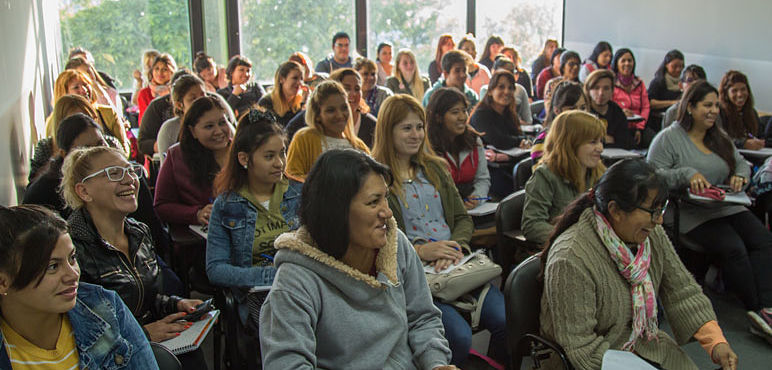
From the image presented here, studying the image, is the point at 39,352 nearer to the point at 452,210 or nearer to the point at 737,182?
the point at 452,210

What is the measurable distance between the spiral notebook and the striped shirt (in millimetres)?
372

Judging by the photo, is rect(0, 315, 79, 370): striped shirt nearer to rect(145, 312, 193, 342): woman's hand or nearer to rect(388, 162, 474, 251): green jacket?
rect(145, 312, 193, 342): woman's hand

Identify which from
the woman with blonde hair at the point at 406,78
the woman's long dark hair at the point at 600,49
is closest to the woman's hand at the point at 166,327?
the woman with blonde hair at the point at 406,78

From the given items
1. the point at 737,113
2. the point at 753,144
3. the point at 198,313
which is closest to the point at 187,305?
the point at 198,313

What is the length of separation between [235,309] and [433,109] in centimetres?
185

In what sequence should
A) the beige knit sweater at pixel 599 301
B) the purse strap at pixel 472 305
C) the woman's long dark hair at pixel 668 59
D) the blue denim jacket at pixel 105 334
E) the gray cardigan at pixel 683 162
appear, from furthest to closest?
the woman's long dark hair at pixel 668 59, the gray cardigan at pixel 683 162, the purse strap at pixel 472 305, the beige knit sweater at pixel 599 301, the blue denim jacket at pixel 105 334

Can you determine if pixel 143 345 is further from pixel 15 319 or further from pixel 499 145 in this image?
pixel 499 145

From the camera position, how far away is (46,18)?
696 cm

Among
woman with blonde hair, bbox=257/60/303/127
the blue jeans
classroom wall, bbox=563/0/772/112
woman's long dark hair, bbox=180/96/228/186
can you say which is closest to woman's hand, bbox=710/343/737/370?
the blue jeans

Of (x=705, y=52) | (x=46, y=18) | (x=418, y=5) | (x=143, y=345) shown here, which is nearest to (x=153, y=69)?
(x=46, y=18)

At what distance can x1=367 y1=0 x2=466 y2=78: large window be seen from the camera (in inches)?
391

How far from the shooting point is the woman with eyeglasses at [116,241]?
6.85ft

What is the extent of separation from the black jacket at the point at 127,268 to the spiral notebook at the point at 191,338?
0.53 feet

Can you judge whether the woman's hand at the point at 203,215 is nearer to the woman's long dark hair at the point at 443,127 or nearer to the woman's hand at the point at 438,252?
the woman's hand at the point at 438,252
